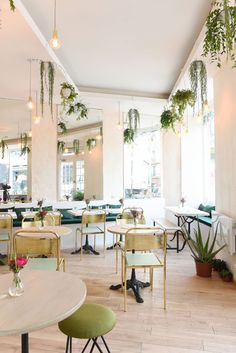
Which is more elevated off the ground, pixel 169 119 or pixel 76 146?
pixel 169 119

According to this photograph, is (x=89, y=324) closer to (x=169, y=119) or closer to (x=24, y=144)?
(x=169, y=119)

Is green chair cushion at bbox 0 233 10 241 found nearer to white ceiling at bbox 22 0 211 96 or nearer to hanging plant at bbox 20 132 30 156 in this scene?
hanging plant at bbox 20 132 30 156

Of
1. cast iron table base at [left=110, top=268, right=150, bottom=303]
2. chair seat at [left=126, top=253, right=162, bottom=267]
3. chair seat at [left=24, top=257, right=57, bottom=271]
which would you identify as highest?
chair seat at [left=24, top=257, right=57, bottom=271]

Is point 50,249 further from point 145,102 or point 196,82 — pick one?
point 145,102

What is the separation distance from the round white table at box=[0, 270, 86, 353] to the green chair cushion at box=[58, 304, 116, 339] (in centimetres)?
26

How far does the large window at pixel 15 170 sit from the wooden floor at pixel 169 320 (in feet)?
9.68

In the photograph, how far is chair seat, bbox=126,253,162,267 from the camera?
9.62ft

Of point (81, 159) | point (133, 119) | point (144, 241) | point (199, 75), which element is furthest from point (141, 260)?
point (133, 119)

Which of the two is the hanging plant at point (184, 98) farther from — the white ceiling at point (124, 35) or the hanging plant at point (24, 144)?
the hanging plant at point (24, 144)

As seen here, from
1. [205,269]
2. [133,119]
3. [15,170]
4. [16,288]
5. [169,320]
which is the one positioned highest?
[133,119]

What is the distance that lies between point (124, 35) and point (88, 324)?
3.82 meters

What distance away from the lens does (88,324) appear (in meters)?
1.67

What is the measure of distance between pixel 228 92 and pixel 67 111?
3.80 meters

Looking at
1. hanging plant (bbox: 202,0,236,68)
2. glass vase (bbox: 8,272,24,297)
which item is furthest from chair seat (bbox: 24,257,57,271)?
hanging plant (bbox: 202,0,236,68)
